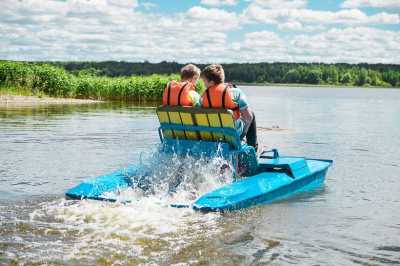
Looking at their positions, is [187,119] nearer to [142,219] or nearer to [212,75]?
[212,75]

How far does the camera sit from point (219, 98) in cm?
986

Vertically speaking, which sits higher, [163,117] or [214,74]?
[214,74]

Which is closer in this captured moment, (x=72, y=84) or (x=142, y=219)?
(x=142, y=219)

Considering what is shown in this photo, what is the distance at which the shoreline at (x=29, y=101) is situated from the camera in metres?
35.7

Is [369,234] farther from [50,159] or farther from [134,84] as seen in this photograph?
[134,84]

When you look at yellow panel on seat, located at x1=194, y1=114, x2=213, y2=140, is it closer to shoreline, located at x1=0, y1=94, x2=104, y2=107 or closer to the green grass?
shoreline, located at x1=0, y1=94, x2=104, y2=107

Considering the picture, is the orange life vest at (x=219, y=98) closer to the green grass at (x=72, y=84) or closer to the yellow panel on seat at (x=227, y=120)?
the yellow panel on seat at (x=227, y=120)

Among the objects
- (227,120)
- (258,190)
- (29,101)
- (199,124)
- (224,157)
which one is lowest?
(29,101)

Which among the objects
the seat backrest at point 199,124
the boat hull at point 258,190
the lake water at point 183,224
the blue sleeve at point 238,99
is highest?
the blue sleeve at point 238,99

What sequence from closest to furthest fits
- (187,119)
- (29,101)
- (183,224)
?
(183,224), (187,119), (29,101)

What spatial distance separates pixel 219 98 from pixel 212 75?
390mm

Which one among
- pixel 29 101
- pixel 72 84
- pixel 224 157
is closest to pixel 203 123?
pixel 224 157

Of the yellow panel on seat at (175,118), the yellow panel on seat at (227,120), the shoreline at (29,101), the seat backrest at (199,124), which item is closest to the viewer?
the yellow panel on seat at (227,120)

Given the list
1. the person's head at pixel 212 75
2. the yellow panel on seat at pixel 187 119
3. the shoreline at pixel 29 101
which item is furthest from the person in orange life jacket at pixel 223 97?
the shoreline at pixel 29 101
